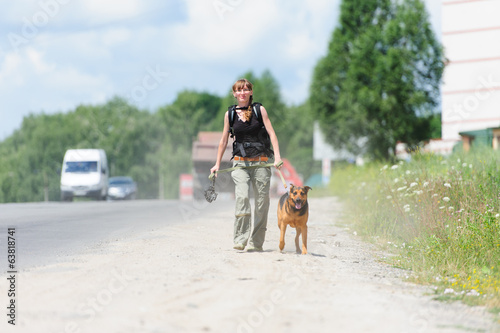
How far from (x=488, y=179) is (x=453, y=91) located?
1135 inches

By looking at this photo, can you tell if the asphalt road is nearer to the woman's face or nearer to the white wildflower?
the woman's face

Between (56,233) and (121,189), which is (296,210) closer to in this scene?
(56,233)

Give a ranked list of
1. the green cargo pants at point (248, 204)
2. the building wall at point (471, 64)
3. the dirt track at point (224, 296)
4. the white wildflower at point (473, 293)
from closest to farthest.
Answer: the dirt track at point (224, 296)
the white wildflower at point (473, 293)
the green cargo pants at point (248, 204)
the building wall at point (471, 64)

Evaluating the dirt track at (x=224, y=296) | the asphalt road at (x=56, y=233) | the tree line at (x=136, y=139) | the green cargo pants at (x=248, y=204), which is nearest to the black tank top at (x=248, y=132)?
the green cargo pants at (x=248, y=204)

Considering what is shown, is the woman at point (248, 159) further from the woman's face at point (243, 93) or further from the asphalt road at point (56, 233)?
the asphalt road at point (56, 233)

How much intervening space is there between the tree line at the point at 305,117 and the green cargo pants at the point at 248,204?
2994 cm

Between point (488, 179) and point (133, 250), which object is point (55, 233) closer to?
point (133, 250)

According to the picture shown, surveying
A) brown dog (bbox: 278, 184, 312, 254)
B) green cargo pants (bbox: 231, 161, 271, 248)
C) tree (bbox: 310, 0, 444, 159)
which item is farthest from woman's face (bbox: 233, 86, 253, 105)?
tree (bbox: 310, 0, 444, 159)

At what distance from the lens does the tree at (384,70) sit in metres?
37.2

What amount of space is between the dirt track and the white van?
28.2m

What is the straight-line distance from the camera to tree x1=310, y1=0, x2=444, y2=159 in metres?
37.2

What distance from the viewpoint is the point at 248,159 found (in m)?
8.16

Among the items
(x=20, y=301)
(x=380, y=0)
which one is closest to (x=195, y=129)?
(x=380, y=0)

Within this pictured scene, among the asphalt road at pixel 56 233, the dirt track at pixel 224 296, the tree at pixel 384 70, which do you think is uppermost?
the tree at pixel 384 70
